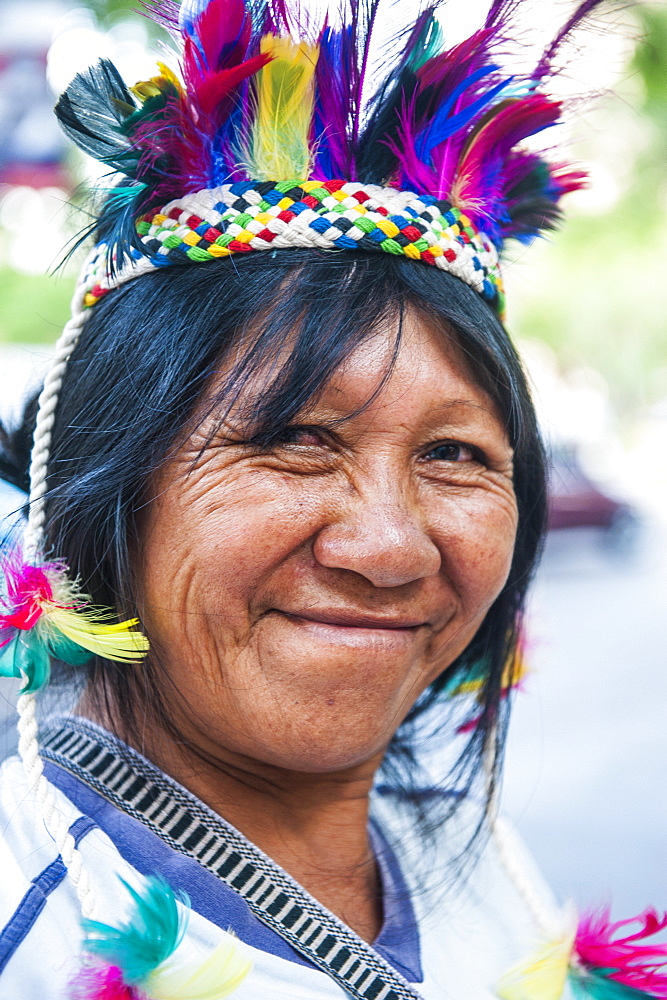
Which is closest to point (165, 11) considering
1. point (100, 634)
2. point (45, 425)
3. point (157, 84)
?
point (157, 84)

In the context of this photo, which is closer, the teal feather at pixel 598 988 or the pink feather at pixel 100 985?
the pink feather at pixel 100 985

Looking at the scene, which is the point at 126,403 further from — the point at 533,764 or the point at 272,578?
the point at 533,764

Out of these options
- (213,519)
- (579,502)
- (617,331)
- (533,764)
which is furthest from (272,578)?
(617,331)

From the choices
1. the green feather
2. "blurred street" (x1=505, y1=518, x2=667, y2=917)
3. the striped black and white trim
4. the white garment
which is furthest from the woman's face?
"blurred street" (x1=505, y1=518, x2=667, y2=917)

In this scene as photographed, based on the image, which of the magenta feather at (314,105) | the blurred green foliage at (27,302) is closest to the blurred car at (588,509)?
the blurred green foliage at (27,302)

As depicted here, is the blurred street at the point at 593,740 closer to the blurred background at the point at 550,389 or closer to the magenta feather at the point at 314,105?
the blurred background at the point at 550,389

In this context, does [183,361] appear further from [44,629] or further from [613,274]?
[613,274]

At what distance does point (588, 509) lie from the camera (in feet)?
38.6

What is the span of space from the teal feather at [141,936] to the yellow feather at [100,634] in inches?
10.5

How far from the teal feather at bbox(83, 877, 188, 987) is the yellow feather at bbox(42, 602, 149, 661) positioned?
10.5 inches

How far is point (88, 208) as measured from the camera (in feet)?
4.78

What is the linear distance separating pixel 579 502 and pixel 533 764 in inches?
253

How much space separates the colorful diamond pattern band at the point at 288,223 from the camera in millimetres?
1173

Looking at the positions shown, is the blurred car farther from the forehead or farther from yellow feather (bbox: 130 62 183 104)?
yellow feather (bbox: 130 62 183 104)
